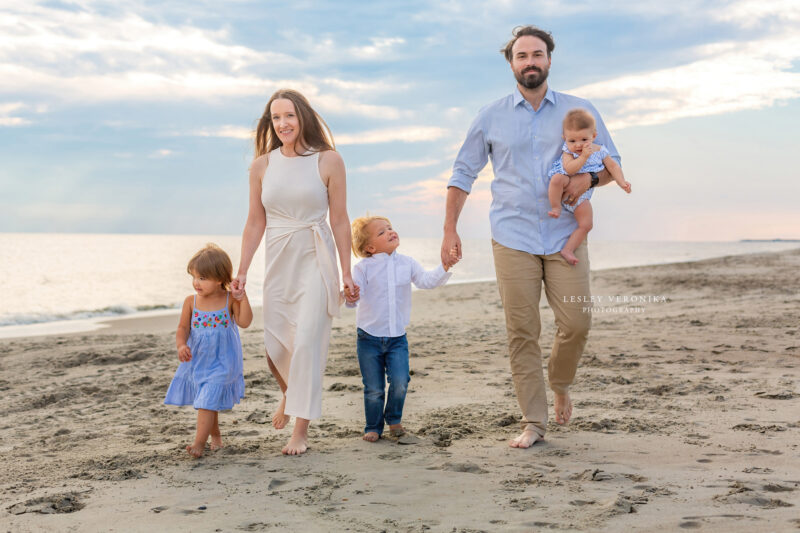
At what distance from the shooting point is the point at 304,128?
411 cm

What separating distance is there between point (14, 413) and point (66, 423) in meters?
0.79

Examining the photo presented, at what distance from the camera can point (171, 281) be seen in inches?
944

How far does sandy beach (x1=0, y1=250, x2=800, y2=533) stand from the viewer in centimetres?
288

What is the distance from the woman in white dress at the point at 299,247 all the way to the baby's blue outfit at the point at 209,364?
0.82ft

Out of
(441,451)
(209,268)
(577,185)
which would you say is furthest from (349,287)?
(577,185)

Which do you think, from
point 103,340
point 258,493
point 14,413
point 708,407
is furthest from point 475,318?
point 258,493

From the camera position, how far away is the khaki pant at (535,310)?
13.0 feet

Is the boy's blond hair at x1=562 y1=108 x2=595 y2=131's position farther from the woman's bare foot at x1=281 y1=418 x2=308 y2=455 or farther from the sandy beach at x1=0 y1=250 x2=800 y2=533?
the woman's bare foot at x1=281 y1=418 x2=308 y2=455

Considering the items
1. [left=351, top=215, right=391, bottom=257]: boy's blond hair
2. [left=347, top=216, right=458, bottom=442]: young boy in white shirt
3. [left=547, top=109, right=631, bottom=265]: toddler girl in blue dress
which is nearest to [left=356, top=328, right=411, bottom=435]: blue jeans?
[left=347, top=216, right=458, bottom=442]: young boy in white shirt

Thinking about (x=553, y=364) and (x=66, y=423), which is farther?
(x=66, y=423)

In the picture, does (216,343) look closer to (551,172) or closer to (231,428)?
(231,428)

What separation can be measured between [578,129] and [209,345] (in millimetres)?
2485

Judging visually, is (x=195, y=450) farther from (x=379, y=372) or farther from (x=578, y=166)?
(x=578, y=166)

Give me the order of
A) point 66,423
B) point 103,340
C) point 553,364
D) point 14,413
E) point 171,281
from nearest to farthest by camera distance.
Result: point 553,364 → point 66,423 → point 14,413 → point 103,340 → point 171,281
